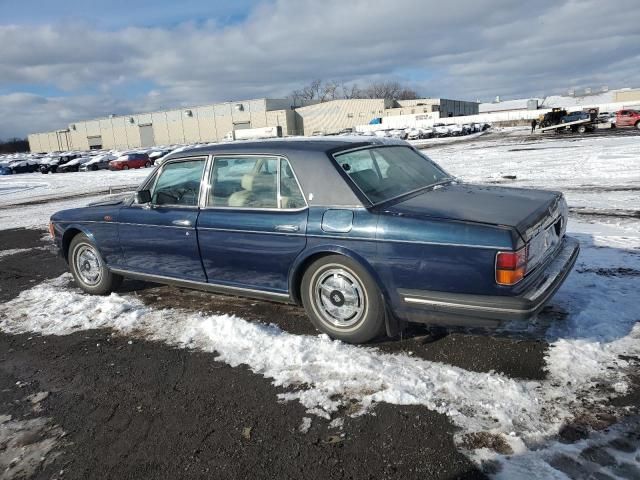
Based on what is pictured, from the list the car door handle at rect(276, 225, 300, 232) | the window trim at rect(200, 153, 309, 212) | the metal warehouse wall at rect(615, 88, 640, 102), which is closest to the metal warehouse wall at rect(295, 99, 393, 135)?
the metal warehouse wall at rect(615, 88, 640, 102)

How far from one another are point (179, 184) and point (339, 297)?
6.81 ft

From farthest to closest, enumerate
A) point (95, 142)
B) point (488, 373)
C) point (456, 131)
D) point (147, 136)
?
1. point (95, 142)
2. point (147, 136)
3. point (456, 131)
4. point (488, 373)

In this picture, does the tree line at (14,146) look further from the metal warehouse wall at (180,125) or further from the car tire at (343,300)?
the car tire at (343,300)

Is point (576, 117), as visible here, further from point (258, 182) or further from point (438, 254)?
point (438, 254)

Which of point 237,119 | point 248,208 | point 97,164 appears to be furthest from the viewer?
point 237,119

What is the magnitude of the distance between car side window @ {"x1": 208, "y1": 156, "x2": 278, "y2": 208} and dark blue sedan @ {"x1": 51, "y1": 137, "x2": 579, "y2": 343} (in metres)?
0.01

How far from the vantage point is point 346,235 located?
12.1 ft

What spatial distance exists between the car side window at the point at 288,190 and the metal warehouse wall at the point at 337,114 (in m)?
87.5

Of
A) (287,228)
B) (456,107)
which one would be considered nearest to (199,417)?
(287,228)

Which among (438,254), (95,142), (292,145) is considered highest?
(95,142)

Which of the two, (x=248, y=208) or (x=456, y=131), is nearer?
(x=248, y=208)

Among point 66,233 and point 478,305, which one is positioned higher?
point 66,233

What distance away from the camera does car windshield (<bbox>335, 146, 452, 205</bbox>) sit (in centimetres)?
398

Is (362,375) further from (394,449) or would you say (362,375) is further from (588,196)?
(588,196)
